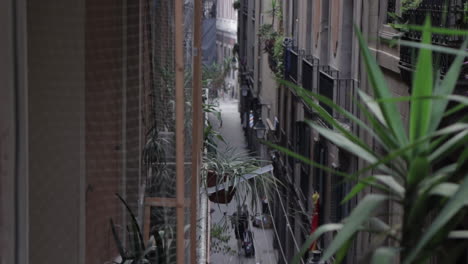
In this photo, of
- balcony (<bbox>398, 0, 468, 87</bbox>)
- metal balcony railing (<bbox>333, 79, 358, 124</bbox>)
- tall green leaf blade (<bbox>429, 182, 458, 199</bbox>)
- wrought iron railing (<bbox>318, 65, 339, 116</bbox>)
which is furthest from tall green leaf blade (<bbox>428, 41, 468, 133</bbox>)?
wrought iron railing (<bbox>318, 65, 339, 116</bbox>)

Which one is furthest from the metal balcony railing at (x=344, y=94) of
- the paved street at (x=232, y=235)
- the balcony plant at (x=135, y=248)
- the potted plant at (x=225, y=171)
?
the balcony plant at (x=135, y=248)

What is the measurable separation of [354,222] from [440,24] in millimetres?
4542

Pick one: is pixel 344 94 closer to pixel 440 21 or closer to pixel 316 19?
pixel 316 19

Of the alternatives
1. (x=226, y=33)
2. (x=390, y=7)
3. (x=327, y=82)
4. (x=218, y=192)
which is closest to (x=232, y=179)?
(x=218, y=192)

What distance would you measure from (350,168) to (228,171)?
2.09 metres

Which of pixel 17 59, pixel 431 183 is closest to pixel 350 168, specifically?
pixel 17 59

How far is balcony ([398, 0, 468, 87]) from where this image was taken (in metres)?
5.52

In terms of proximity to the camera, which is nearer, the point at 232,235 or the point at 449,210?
the point at 449,210

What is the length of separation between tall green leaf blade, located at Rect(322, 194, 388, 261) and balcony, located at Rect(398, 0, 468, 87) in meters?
3.33

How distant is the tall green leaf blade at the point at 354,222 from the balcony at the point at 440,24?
3333mm

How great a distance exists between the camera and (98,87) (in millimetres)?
4180

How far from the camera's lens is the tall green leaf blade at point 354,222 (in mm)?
1711

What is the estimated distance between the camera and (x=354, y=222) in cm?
172

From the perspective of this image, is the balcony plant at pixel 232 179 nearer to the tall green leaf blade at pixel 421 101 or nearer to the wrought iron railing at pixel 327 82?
the wrought iron railing at pixel 327 82
